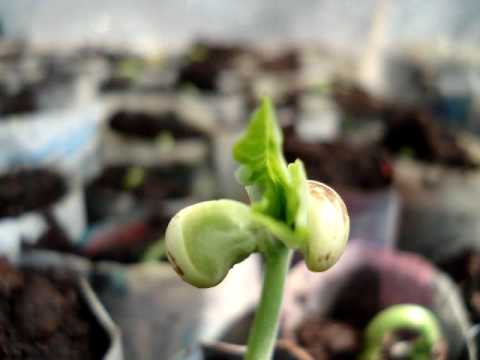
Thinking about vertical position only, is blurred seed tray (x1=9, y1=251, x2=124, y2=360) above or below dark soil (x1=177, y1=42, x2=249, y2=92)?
above

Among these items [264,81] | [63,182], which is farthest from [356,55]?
[63,182]

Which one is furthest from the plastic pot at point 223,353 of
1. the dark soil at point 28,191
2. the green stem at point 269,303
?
the dark soil at point 28,191

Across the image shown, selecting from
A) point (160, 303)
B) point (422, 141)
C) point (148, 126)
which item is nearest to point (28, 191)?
point (160, 303)

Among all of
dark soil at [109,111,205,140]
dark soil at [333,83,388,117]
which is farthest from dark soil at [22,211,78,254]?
dark soil at [333,83,388,117]

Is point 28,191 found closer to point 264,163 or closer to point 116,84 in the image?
point 264,163

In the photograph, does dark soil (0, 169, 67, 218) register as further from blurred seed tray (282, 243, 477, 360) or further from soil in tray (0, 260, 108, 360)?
blurred seed tray (282, 243, 477, 360)

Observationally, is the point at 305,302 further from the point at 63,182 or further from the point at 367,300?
the point at 63,182

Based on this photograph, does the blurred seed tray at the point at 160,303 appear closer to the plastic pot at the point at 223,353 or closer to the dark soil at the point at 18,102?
the plastic pot at the point at 223,353
